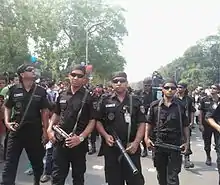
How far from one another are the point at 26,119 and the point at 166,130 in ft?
6.21

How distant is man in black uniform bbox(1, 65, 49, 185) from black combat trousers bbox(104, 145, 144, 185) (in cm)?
125

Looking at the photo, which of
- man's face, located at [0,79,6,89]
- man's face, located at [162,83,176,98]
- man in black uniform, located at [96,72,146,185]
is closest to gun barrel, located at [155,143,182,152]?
man's face, located at [162,83,176,98]

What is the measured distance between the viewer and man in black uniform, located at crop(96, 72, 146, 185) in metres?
4.30

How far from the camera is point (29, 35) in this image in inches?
1112

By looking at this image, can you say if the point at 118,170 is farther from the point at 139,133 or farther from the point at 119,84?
the point at 119,84

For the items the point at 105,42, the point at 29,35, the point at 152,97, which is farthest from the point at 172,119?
the point at 105,42

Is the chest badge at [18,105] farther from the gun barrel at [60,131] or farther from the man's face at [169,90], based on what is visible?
the man's face at [169,90]

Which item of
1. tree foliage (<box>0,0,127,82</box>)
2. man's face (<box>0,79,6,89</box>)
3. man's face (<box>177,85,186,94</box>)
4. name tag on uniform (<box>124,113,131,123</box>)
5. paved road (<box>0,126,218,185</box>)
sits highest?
tree foliage (<box>0,0,127,82</box>)

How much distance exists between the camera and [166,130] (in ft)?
17.1

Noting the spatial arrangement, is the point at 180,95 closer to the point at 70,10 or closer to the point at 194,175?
the point at 194,175

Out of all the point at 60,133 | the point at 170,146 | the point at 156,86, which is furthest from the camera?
the point at 156,86

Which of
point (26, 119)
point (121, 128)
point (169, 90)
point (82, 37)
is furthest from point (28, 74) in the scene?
point (82, 37)

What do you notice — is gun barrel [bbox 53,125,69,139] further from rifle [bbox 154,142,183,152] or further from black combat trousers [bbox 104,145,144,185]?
rifle [bbox 154,142,183,152]

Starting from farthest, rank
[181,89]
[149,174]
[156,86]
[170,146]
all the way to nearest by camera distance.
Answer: [156,86] < [181,89] < [149,174] < [170,146]
